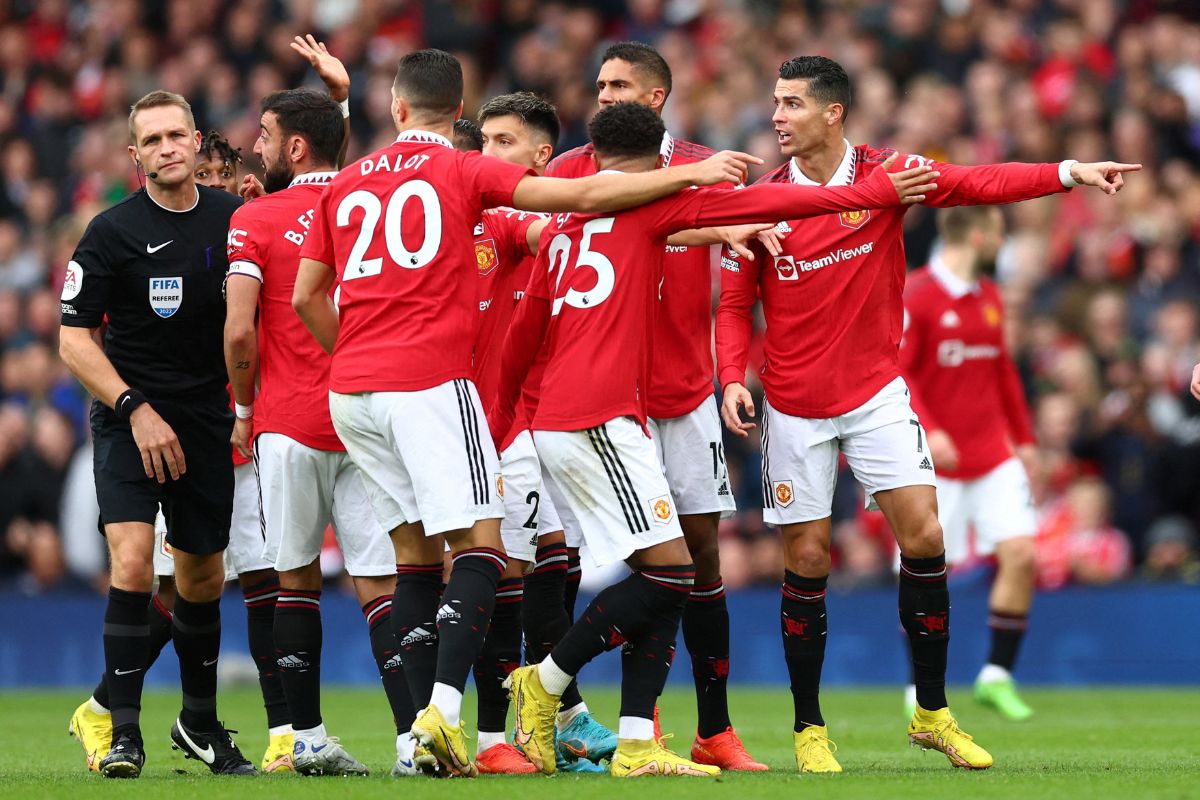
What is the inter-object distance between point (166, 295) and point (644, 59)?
93.6 inches

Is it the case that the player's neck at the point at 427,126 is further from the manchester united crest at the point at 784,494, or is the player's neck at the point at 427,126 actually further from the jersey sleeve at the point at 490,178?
the manchester united crest at the point at 784,494

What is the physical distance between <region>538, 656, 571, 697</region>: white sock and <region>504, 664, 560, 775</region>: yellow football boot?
0.02 metres

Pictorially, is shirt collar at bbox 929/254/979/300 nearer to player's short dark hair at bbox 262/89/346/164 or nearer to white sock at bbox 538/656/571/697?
player's short dark hair at bbox 262/89/346/164

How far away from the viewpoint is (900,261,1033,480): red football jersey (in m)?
11.4

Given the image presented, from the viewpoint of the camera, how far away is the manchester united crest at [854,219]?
7.70 meters

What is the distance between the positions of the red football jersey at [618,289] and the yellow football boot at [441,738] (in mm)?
1206

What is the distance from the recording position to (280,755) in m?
8.05

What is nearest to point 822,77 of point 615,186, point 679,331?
point 679,331

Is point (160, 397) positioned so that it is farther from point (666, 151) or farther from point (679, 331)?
point (666, 151)

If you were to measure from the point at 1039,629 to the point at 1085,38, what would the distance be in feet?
19.4

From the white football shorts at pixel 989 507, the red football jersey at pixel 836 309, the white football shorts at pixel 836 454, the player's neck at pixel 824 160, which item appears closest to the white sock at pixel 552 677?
the white football shorts at pixel 836 454

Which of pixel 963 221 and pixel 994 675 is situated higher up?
pixel 963 221

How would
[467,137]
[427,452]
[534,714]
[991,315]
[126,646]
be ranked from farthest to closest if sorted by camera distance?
[991,315] → [467,137] → [126,646] → [534,714] → [427,452]

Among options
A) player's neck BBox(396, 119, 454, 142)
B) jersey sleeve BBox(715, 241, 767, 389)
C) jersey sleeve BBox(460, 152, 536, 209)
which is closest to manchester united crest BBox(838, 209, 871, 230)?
jersey sleeve BBox(715, 241, 767, 389)
